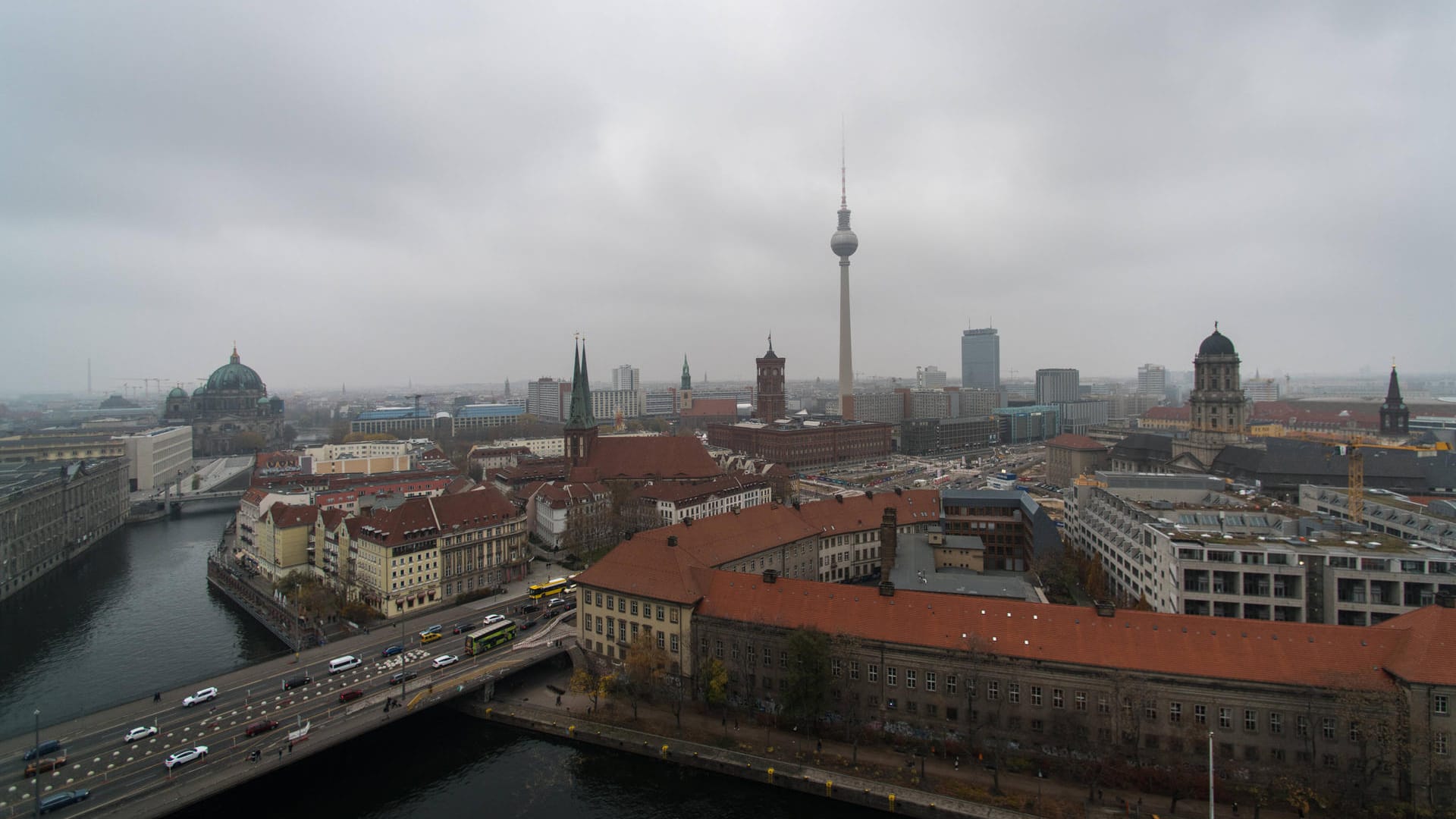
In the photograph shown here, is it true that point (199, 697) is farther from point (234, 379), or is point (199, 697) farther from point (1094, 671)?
point (234, 379)

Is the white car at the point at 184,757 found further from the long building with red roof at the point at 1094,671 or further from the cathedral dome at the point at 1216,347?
the cathedral dome at the point at 1216,347

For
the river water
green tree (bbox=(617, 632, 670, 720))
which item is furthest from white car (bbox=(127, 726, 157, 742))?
green tree (bbox=(617, 632, 670, 720))

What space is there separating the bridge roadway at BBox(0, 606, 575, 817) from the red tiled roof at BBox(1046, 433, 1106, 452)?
81.7 metres

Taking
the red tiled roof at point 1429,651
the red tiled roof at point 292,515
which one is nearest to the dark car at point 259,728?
the red tiled roof at point 292,515

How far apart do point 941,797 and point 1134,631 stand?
1055 centimetres

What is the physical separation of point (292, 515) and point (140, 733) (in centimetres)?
3164

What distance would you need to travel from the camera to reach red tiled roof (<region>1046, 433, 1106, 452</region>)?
99562 mm

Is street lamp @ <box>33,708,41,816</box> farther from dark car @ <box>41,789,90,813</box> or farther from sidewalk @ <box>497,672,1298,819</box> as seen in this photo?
sidewalk @ <box>497,672,1298,819</box>

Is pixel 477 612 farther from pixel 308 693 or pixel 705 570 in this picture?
pixel 705 570

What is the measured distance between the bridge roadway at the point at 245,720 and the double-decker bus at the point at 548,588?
739cm

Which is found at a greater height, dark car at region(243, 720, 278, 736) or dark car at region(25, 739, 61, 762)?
dark car at region(25, 739, 61, 762)

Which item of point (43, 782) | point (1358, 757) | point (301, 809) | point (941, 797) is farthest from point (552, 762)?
point (1358, 757)

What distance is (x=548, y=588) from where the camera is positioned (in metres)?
53.8

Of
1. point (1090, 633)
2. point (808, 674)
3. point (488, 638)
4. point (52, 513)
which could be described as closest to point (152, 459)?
point (52, 513)
